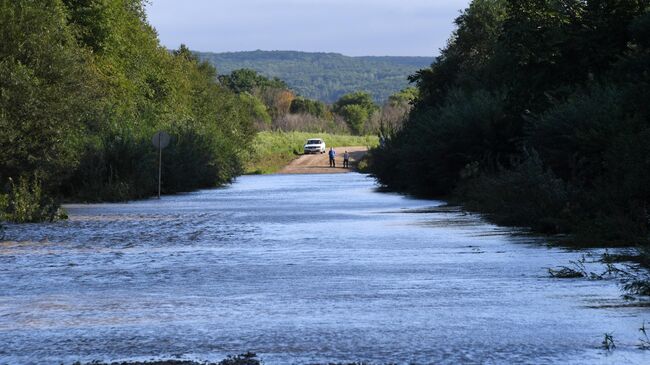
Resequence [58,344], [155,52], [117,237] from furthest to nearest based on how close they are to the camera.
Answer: [155,52] < [117,237] < [58,344]

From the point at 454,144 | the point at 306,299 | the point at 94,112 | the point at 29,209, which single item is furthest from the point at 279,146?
the point at 306,299

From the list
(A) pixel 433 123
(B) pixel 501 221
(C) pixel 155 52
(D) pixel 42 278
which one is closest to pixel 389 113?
(C) pixel 155 52

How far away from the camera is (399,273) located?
16484 millimetres

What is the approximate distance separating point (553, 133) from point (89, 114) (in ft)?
76.2

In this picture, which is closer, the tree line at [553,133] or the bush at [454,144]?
the tree line at [553,133]

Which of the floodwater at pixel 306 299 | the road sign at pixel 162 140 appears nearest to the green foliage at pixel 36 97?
the road sign at pixel 162 140

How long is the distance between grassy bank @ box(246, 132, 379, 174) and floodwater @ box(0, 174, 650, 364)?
76.4m

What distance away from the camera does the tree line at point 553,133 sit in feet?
76.2

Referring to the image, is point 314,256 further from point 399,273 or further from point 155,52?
point 155,52

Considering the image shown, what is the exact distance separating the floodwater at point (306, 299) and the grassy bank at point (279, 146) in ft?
251

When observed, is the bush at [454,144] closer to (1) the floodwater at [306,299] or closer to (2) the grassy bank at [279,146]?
(1) the floodwater at [306,299]

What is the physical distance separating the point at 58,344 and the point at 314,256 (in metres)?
9.39

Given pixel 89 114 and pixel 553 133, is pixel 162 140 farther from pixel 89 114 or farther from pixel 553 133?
pixel 553 133

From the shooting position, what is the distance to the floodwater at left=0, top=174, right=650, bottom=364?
991 cm
